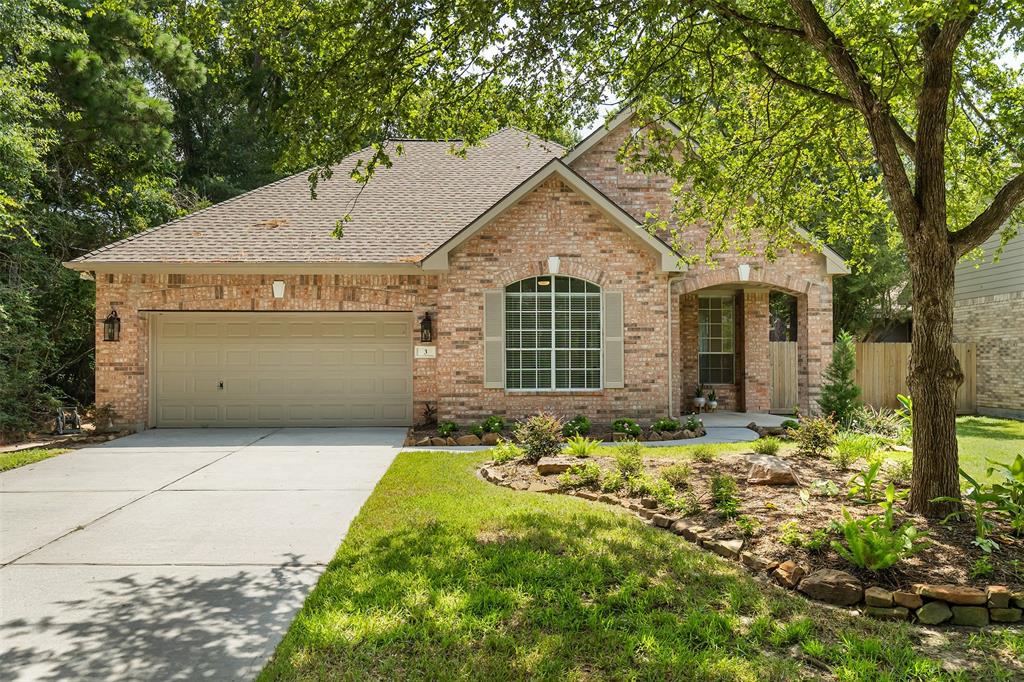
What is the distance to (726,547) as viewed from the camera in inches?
195

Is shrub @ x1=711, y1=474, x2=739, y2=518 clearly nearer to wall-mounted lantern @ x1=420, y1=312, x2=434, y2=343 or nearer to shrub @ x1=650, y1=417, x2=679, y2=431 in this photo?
shrub @ x1=650, y1=417, x2=679, y2=431

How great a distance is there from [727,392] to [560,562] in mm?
11191

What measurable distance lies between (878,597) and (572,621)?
195 centimetres

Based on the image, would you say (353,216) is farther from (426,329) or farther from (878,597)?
(878,597)

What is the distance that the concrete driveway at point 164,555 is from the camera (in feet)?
11.5

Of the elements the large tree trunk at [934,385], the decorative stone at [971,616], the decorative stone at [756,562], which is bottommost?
the decorative stone at [971,616]

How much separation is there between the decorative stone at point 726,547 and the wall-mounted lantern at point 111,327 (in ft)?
37.9

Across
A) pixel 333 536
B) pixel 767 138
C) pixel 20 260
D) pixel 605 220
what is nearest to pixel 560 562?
pixel 333 536

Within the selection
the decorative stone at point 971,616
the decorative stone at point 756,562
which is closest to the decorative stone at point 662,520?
the decorative stone at point 756,562

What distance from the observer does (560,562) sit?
4.68 m

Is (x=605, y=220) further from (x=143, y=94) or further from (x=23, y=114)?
(x=143, y=94)

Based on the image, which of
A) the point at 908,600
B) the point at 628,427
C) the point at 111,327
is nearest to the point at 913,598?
the point at 908,600

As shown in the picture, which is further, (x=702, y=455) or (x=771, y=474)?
(x=702, y=455)

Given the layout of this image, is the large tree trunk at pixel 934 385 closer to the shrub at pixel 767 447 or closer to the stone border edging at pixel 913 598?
the stone border edging at pixel 913 598
